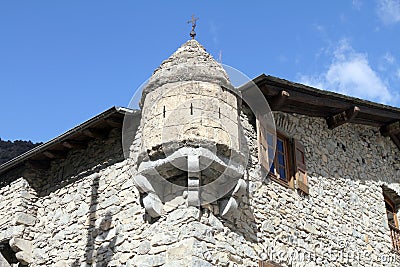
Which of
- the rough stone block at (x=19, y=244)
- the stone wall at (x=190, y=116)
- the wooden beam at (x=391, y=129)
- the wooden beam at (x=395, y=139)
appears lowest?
the rough stone block at (x=19, y=244)

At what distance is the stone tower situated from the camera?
662 centimetres

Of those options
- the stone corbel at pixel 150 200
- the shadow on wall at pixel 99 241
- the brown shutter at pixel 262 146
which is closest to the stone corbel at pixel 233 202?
the stone corbel at pixel 150 200

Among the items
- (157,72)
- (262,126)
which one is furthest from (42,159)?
(262,126)

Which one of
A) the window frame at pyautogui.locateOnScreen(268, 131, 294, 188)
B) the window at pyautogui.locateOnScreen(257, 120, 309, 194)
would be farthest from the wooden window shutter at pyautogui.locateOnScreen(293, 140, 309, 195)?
the window frame at pyautogui.locateOnScreen(268, 131, 294, 188)

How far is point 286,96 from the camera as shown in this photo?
844 centimetres

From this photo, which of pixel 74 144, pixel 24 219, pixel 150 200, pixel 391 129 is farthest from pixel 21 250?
pixel 391 129

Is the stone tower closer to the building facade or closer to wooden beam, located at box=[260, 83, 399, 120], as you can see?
the building facade

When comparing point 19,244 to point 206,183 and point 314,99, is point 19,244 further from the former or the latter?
point 314,99

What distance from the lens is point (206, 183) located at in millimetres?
6766

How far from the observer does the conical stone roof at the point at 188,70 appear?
282 inches

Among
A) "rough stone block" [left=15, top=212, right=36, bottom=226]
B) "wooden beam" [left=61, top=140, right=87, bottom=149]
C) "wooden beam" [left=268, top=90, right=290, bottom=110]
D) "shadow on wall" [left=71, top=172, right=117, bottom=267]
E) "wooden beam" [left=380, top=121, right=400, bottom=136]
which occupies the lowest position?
"shadow on wall" [left=71, top=172, right=117, bottom=267]

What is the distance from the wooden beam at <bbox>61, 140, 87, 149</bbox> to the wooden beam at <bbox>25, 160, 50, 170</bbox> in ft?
2.45

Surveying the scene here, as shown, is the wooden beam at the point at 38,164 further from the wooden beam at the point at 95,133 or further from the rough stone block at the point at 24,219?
the wooden beam at the point at 95,133

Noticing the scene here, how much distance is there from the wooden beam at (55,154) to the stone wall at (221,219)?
112 mm
